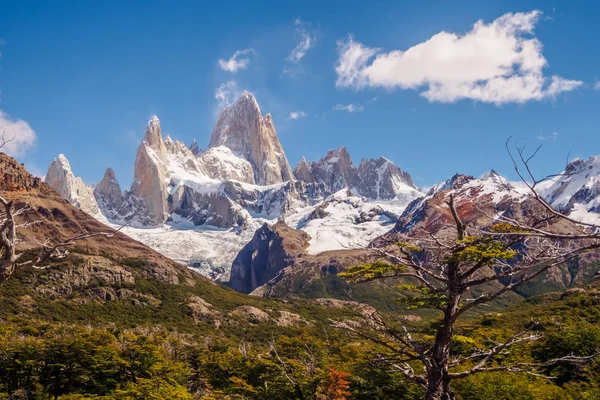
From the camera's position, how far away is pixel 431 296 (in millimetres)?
11258

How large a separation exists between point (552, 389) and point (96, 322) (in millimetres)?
111030

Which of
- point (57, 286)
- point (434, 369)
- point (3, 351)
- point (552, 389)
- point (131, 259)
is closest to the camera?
point (434, 369)

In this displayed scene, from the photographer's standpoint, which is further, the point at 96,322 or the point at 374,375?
the point at 96,322

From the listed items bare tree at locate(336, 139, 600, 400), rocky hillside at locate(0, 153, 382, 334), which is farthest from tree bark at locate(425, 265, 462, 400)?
rocky hillside at locate(0, 153, 382, 334)

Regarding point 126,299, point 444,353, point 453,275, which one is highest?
point 126,299

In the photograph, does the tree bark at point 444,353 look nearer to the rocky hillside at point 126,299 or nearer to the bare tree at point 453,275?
the bare tree at point 453,275

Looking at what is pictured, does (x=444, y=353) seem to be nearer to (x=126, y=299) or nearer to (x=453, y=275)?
(x=453, y=275)

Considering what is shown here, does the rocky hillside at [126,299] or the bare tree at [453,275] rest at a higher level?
the rocky hillside at [126,299]

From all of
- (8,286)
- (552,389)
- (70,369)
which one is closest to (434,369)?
(552,389)

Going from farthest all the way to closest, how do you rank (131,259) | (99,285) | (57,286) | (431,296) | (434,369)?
(131,259), (99,285), (57,286), (431,296), (434,369)

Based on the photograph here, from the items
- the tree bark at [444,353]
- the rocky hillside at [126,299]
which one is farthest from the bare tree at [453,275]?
the rocky hillside at [126,299]

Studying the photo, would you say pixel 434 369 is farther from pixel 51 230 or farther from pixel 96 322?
pixel 51 230

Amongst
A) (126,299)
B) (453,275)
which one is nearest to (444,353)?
(453,275)

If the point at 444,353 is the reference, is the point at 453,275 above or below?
above
